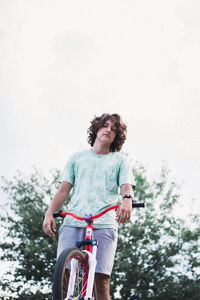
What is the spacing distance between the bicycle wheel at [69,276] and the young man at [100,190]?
0.80 ft

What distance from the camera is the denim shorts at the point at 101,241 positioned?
2996 mm

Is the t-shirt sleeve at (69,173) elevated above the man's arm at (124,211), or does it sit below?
above

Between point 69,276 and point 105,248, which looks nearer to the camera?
point 69,276

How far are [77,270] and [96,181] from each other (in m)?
0.87

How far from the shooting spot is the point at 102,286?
2.95m

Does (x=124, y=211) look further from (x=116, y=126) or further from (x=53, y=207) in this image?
(x=116, y=126)

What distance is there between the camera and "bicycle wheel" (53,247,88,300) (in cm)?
233

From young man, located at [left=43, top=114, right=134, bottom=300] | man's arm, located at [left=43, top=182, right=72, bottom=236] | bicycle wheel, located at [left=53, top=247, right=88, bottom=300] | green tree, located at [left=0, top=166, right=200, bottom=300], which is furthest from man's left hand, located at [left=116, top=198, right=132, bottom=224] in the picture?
green tree, located at [left=0, top=166, right=200, bottom=300]

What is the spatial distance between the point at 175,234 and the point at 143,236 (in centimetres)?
145

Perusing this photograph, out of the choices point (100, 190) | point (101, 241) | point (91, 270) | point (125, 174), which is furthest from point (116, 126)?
point (91, 270)

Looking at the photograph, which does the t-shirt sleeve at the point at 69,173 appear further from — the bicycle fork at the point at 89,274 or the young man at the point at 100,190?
the bicycle fork at the point at 89,274

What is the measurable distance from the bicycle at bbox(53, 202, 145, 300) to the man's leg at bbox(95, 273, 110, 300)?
0.51ft

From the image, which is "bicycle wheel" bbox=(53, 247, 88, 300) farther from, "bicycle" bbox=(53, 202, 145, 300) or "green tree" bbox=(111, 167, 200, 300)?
"green tree" bbox=(111, 167, 200, 300)

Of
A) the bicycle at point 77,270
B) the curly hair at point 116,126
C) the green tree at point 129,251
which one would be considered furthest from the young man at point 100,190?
the green tree at point 129,251
